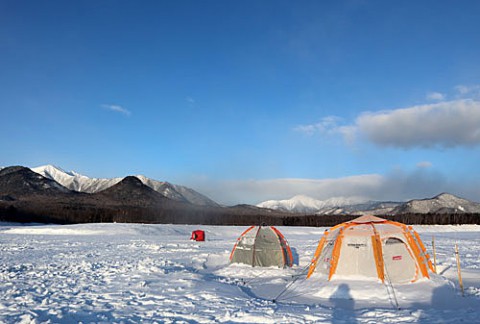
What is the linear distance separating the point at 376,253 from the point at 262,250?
224 inches

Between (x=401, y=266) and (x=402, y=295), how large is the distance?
171 cm

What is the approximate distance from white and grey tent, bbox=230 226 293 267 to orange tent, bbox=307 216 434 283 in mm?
3779

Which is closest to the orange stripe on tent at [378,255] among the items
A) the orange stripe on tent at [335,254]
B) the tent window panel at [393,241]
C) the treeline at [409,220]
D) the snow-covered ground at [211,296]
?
the tent window panel at [393,241]

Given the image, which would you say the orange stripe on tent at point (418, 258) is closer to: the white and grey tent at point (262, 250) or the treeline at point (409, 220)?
the white and grey tent at point (262, 250)

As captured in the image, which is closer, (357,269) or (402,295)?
(402,295)

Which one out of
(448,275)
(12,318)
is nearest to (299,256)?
(448,275)

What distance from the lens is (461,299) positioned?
32.0ft

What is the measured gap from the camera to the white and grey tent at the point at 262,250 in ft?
52.1

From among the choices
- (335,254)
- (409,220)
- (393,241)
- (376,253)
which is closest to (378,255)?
(376,253)

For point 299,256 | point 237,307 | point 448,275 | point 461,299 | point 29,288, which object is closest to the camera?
point 237,307

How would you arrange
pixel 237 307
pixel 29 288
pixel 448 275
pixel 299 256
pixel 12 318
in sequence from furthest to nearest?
pixel 299 256 → pixel 448 275 → pixel 29 288 → pixel 237 307 → pixel 12 318

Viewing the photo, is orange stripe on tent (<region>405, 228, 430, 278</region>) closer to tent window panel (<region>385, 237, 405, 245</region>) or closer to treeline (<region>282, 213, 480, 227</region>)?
tent window panel (<region>385, 237, 405, 245</region>)

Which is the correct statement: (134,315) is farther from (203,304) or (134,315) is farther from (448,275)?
(448,275)

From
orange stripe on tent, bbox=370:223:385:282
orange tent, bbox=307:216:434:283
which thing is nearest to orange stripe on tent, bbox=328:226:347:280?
orange tent, bbox=307:216:434:283
